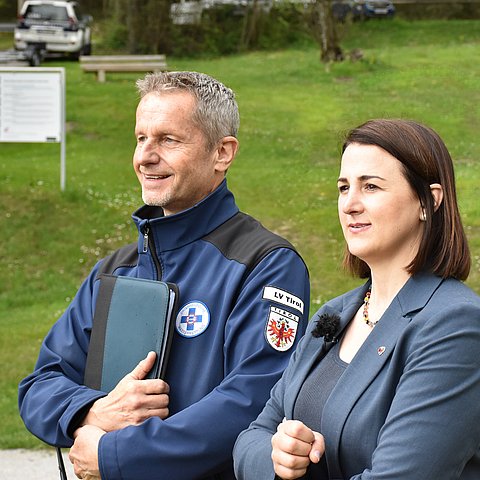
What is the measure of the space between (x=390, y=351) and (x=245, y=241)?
1.07 m

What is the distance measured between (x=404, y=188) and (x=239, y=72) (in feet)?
66.2

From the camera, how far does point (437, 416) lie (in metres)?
2.54

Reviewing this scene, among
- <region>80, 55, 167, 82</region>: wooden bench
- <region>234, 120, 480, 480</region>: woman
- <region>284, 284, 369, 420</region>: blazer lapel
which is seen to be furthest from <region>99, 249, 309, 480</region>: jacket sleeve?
<region>80, 55, 167, 82</region>: wooden bench

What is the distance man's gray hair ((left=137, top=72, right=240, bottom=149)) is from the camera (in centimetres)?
375

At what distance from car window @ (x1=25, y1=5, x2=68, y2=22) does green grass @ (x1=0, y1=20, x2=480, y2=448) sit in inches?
290

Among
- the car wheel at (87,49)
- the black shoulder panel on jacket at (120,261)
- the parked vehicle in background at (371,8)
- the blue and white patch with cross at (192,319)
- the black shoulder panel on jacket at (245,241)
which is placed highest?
the black shoulder panel on jacket at (245,241)

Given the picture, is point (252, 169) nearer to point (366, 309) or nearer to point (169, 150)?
point (169, 150)

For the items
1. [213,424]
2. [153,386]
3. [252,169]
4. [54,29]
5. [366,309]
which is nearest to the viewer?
[366,309]

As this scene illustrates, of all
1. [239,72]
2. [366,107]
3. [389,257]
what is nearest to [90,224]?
[366,107]

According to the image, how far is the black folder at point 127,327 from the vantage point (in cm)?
358

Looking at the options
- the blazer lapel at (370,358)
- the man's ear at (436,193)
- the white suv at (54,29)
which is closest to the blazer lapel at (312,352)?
the blazer lapel at (370,358)

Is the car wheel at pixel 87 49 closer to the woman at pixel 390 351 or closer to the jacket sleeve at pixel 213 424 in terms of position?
the jacket sleeve at pixel 213 424

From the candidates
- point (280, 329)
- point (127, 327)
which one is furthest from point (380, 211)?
point (127, 327)

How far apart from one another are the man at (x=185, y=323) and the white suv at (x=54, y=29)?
79.7 ft
